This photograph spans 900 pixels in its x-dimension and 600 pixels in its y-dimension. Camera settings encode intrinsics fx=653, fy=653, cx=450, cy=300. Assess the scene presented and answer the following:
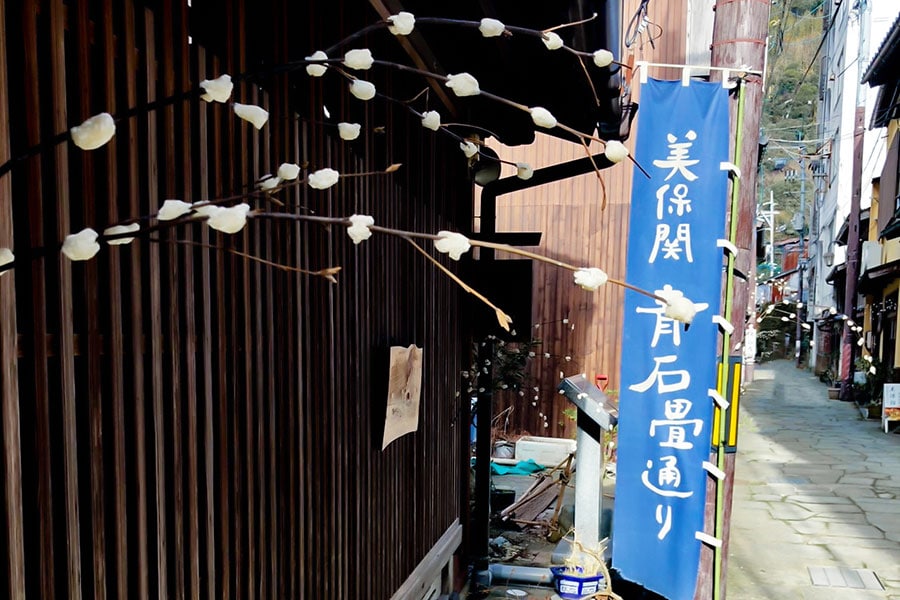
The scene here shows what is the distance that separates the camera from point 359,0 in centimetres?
377

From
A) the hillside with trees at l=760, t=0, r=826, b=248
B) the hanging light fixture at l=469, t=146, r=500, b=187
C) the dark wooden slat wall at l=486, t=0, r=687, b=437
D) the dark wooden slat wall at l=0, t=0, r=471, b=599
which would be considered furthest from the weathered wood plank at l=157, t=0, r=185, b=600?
the hillside with trees at l=760, t=0, r=826, b=248

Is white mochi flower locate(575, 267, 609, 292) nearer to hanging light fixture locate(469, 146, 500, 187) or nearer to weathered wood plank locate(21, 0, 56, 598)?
weathered wood plank locate(21, 0, 56, 598)

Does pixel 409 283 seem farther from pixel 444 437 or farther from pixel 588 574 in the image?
pixel 588 574

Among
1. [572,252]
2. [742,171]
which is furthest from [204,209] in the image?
[572,252]

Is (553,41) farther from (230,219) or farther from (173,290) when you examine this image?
(173,290)

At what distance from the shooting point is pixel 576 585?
5496mm

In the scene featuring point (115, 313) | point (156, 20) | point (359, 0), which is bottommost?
point (115, 313)

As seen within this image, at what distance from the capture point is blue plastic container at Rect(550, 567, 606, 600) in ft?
18.0

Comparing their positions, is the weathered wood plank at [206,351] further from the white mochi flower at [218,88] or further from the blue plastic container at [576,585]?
the blue plastic container at [576,585]

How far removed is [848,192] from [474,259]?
32.1 metres

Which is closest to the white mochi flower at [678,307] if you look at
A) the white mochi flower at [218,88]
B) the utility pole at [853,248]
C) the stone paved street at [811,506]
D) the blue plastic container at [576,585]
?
the white mochi flower at [218,88]

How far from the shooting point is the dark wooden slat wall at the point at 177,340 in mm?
1650

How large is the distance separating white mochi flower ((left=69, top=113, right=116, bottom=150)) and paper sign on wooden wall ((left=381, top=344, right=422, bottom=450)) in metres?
3.28

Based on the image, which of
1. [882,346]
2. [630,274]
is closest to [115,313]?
[630,274]
